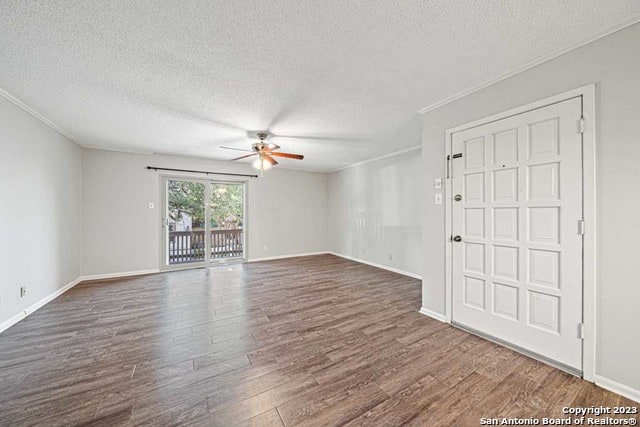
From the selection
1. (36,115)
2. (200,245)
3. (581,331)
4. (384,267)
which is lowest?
(384,267)

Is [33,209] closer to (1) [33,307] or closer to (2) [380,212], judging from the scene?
(1) [33,307]

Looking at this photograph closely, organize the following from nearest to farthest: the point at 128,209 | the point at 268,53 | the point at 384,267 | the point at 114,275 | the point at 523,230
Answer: the point at 268,53
the point at 523,230
the point at 114,275
the point at 128,209
the point at 384,267

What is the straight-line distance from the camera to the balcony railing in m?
5.21

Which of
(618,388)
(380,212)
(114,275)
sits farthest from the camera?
(380,212)

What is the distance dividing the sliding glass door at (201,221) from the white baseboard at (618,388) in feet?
19.2

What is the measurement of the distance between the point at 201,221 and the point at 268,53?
→ 4533 mm

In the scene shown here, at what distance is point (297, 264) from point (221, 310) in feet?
8.95

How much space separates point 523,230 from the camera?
2006mm

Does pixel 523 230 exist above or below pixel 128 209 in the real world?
below

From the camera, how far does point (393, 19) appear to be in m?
1.48

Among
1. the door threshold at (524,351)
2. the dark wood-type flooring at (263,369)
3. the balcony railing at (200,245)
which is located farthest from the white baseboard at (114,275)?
the door threshold at (524,351)

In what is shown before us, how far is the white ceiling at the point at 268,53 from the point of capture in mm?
1418

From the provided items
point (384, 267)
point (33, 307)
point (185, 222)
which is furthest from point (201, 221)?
point (384, 267)

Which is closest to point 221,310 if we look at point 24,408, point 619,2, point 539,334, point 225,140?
point 24,408
